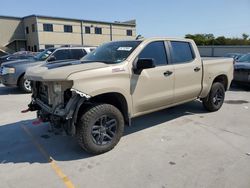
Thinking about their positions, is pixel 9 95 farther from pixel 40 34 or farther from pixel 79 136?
pixel 40 34

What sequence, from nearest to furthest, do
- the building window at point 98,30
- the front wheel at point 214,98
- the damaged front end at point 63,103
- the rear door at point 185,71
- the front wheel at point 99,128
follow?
the damaged front end at point 63,103 → the front wheel at point 99,128 → the rear door at point 185,71 → the front wheel at point 214,98 → the building window at point 98,30

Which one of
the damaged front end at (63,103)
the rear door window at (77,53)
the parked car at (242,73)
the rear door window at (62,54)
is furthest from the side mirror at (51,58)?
the parked car at (242,73)

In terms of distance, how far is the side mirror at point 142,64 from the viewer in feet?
14.0

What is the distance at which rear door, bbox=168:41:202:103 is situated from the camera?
525 centimetres

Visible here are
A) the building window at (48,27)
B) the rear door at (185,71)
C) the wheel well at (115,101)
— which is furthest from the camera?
the building window at (48,27)

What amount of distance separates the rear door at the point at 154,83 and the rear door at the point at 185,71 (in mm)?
200

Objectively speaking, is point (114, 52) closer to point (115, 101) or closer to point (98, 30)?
point (115, 101)

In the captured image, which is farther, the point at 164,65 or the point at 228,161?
the point at 164,65

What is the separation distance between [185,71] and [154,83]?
3.30 ft

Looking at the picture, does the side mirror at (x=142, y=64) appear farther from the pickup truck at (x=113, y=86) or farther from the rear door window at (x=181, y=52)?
the rear door window at (x=181, y=52)

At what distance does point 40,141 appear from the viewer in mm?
4816

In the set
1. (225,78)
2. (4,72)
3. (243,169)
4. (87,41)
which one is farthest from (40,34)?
(243,169)

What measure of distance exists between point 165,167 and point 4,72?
26.1 ft

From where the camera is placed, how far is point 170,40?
5.30 meters
